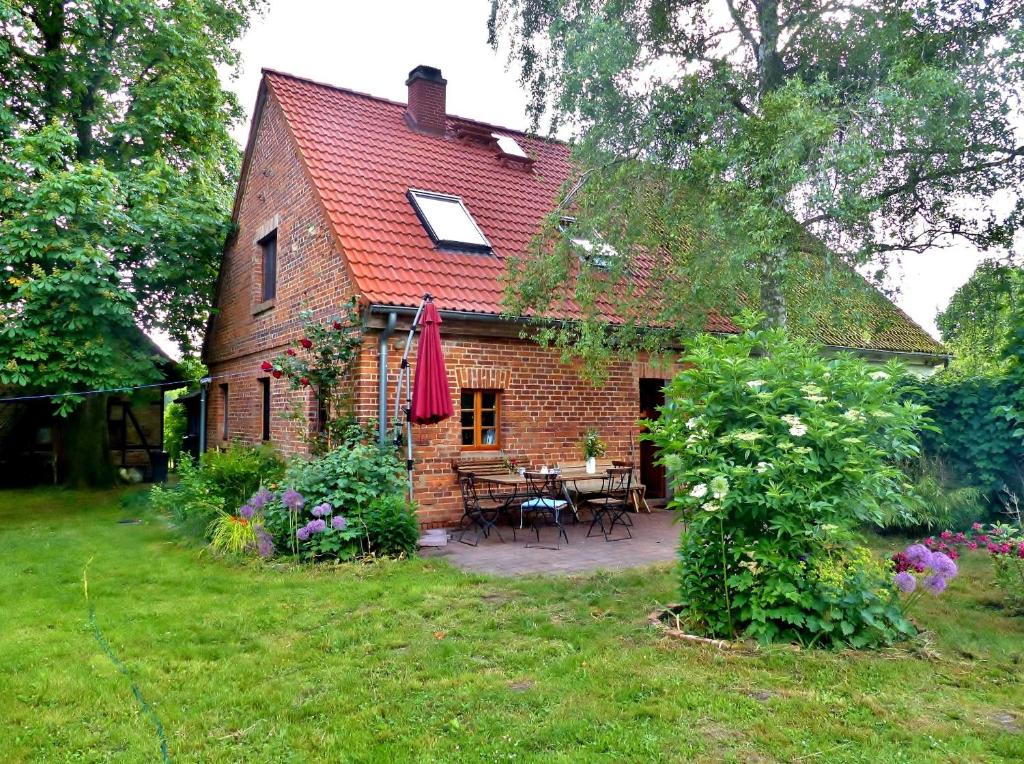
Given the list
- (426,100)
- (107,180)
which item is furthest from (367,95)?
(107,180)

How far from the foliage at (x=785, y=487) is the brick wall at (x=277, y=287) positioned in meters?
6.09

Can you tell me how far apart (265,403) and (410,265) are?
4868 millimetres

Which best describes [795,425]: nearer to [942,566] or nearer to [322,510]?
[942,566]

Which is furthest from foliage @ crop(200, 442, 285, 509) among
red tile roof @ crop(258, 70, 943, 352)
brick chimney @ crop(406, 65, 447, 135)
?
brick chimney @ crop(406, 65, 447, 135)

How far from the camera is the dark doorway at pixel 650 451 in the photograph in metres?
12.2

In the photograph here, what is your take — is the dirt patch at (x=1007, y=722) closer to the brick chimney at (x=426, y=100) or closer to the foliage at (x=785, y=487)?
the foliage at (x=785, y=487)

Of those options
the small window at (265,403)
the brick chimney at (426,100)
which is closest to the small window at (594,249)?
the brick chimney at (426,100)

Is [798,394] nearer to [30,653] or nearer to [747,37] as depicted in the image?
[30,653]

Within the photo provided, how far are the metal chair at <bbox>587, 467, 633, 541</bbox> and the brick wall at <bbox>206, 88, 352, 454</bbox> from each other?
4393 mm

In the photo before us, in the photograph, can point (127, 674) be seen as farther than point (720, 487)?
No

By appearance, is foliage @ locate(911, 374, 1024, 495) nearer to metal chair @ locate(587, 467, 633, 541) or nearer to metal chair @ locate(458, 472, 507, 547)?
metal chair @ locate(587, 467, 633, 541)

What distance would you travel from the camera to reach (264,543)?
749 centimetres

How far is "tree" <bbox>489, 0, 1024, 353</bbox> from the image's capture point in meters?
7.14

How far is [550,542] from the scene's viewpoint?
28.2 feet
